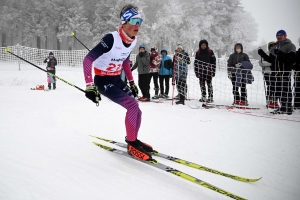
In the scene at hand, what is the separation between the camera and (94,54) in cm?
335

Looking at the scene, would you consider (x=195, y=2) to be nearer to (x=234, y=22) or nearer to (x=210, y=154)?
(x=234, y=22)

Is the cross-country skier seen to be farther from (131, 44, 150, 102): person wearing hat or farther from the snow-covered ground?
(131, 44, 150, 102): person wearing hat

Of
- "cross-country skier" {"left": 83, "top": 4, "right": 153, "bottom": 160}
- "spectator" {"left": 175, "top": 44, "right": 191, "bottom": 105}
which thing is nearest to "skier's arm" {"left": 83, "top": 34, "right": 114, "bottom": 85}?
"cross-country skier" {"left": 83, "top": 4, "right": 153, "bottom": 160}

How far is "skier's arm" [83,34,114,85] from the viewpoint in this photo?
10.9 feet

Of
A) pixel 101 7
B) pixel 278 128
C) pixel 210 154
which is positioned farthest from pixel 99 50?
pixel 101 7

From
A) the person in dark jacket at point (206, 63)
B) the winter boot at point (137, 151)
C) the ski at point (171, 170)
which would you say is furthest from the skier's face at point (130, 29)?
the person in dark jacket at point (206, 63)

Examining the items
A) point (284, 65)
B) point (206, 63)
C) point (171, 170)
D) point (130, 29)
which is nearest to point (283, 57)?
point (284, 65)

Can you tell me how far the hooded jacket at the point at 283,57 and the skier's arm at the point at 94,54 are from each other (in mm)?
6027

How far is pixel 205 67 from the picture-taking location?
354 inches

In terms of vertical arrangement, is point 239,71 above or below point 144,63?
below

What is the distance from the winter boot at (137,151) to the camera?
340cm

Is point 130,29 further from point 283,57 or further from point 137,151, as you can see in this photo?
point 283,57

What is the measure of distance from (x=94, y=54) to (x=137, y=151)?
5.40 ft

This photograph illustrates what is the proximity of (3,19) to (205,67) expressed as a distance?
36127mm
